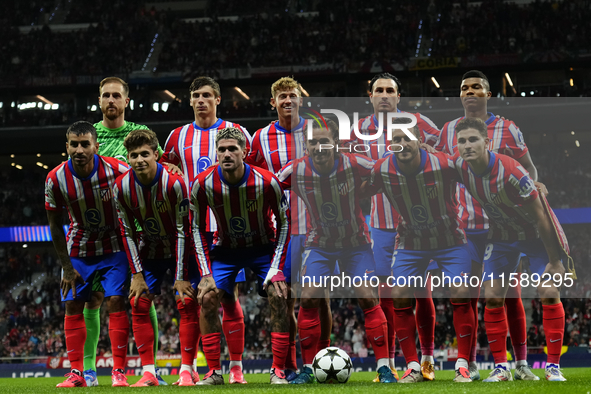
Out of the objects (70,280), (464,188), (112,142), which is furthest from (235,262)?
(464,188)

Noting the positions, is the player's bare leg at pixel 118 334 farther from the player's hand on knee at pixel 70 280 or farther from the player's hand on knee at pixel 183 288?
the player's hand on knee at pixel 183 288

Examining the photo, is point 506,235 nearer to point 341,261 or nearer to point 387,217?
Result: point 387,217

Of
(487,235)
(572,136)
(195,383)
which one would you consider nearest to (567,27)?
(572,136)

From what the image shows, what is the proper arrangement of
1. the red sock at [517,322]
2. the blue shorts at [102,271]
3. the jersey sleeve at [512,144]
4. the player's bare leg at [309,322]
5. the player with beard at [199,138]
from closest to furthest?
1. the player's bare leg at [309,322]
2. the red sock at [517,322]
3. the blue shorts at [102,271]
4. the jersey sleeve at [512,144]
5. the player with beard at [199,138]

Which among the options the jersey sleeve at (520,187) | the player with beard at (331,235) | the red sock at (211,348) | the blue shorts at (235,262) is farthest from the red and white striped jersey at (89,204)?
the jersey sleeve at (520,187)

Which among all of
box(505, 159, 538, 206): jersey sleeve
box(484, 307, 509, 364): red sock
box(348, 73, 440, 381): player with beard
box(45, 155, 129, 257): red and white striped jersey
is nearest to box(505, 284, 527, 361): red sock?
box(484, 307, 509, 364): red sock

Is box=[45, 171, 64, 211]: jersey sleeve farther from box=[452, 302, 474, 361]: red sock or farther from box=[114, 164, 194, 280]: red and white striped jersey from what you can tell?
box=[452, 302, 474, 361]: red sock

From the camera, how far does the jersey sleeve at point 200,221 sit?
564 cm

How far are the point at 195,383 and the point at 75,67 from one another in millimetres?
22369

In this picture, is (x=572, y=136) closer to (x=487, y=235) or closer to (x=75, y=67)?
(x=487, y=235)

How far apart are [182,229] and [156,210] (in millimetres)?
306

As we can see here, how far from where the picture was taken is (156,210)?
5891 millimetres

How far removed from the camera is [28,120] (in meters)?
24.3

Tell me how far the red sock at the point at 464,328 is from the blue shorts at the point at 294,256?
144 centimetres
